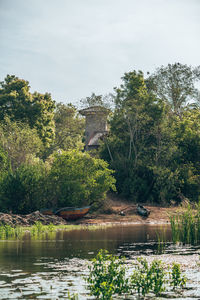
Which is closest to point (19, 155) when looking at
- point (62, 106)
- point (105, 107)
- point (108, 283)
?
point (105, 107)

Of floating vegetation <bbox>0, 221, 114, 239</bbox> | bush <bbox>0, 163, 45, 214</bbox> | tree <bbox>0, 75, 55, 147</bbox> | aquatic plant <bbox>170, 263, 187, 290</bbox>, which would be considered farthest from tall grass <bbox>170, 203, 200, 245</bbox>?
tree <bbox>0, 75, 55, 147</bbox>

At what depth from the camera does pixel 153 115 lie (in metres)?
52.7

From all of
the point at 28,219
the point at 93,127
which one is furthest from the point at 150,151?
the point at 93,127

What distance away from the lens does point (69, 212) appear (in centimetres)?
3881

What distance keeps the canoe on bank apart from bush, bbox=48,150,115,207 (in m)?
0.89

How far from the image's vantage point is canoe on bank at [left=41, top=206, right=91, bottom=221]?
3838 centimetres

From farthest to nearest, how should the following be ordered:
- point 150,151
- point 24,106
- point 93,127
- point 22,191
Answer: point 93,127 → point 24,106 → point 150,151 → point 22,191

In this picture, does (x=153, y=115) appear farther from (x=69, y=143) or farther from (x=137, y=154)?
(x=69, y=143)

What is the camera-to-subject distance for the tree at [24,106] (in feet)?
227

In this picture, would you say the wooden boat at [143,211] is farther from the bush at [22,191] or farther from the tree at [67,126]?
the tree at [67,126]

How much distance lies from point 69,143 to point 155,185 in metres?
40.4

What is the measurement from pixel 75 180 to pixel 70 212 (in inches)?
108

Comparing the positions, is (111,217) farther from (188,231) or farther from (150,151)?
(188,231)

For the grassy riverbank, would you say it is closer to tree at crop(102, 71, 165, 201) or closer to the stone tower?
tree at crop(102, 71, 165, 201)
